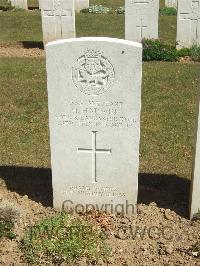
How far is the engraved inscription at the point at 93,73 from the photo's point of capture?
15.9ft

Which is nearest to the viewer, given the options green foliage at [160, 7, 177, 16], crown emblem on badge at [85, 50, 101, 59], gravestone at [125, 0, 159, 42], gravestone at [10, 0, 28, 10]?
crown emblem on badge at [85, 50, 101, 59]

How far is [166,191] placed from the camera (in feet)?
20.0

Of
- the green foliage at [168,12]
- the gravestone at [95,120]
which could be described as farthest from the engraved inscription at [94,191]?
the green foliage at [168,12]

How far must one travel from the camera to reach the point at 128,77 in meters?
4.88

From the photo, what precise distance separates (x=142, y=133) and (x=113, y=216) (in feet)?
8.99

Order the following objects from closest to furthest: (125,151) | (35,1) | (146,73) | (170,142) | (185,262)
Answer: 1. (185,262)
2. (125,151)
3. (170,142)
4. (146,73)
5. (35,1)

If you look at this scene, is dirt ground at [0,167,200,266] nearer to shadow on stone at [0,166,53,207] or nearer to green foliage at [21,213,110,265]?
shadow on stone at [0,166,53,207]

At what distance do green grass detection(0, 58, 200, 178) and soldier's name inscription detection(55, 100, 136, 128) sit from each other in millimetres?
1800

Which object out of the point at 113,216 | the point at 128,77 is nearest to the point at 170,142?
the point at 113,216

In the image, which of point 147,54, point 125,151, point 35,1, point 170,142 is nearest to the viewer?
point 125,151

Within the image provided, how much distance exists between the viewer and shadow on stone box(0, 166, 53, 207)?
19.5 ft

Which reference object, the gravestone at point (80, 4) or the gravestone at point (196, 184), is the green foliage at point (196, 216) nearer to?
the gravestone at point (196, 184)

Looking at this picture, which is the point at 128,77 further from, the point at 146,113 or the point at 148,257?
the point at 146,113

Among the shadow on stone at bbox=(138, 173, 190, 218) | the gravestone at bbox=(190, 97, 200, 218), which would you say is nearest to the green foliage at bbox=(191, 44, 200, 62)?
the shadow on stone at bbox=(138, 173, 190, 218)
